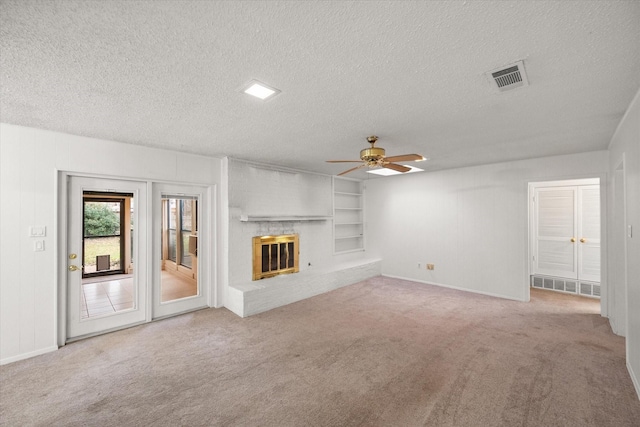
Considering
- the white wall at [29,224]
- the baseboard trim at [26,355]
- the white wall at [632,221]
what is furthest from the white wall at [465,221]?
the baseboard trim at [26,355]

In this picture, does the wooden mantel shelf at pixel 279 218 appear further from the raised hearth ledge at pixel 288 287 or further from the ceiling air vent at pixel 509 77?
the ceiling air vent at pixel 509 77

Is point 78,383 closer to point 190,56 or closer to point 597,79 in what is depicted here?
point 190,56

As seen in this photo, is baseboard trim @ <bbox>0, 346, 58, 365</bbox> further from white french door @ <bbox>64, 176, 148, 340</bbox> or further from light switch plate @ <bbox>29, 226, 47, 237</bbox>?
light switch plate @ <bbox>29, 226, 47, 237</bbox>

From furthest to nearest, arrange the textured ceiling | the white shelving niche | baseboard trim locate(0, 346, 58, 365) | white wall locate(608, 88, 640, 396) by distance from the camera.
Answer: the white shelving niche, baseboard trim locate(0, 346, 58, 365), white wall locate(608, 88, 640, 396), the textured ceiling

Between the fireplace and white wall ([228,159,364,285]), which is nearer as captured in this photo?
white wall ([228,159,364,285])

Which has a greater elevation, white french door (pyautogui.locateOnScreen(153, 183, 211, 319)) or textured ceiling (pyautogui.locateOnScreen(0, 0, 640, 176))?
textured ceiling (pyautogui.locateOnScreen(0, 0, 640, 176))

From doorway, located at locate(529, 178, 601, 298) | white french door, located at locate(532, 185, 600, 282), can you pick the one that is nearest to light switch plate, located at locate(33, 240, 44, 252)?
doorway, located at locate(529, 178, 601, 298)

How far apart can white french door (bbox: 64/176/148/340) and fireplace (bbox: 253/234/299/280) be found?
64.9 inches

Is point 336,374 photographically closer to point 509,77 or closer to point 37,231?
point 509,77

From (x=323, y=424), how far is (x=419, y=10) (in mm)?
2528

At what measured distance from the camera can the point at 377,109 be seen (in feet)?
8.29

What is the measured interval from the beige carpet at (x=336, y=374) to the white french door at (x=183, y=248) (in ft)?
1.13

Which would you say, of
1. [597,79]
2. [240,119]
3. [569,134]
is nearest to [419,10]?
[597,79]

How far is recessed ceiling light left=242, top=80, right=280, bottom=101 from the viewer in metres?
2.02
